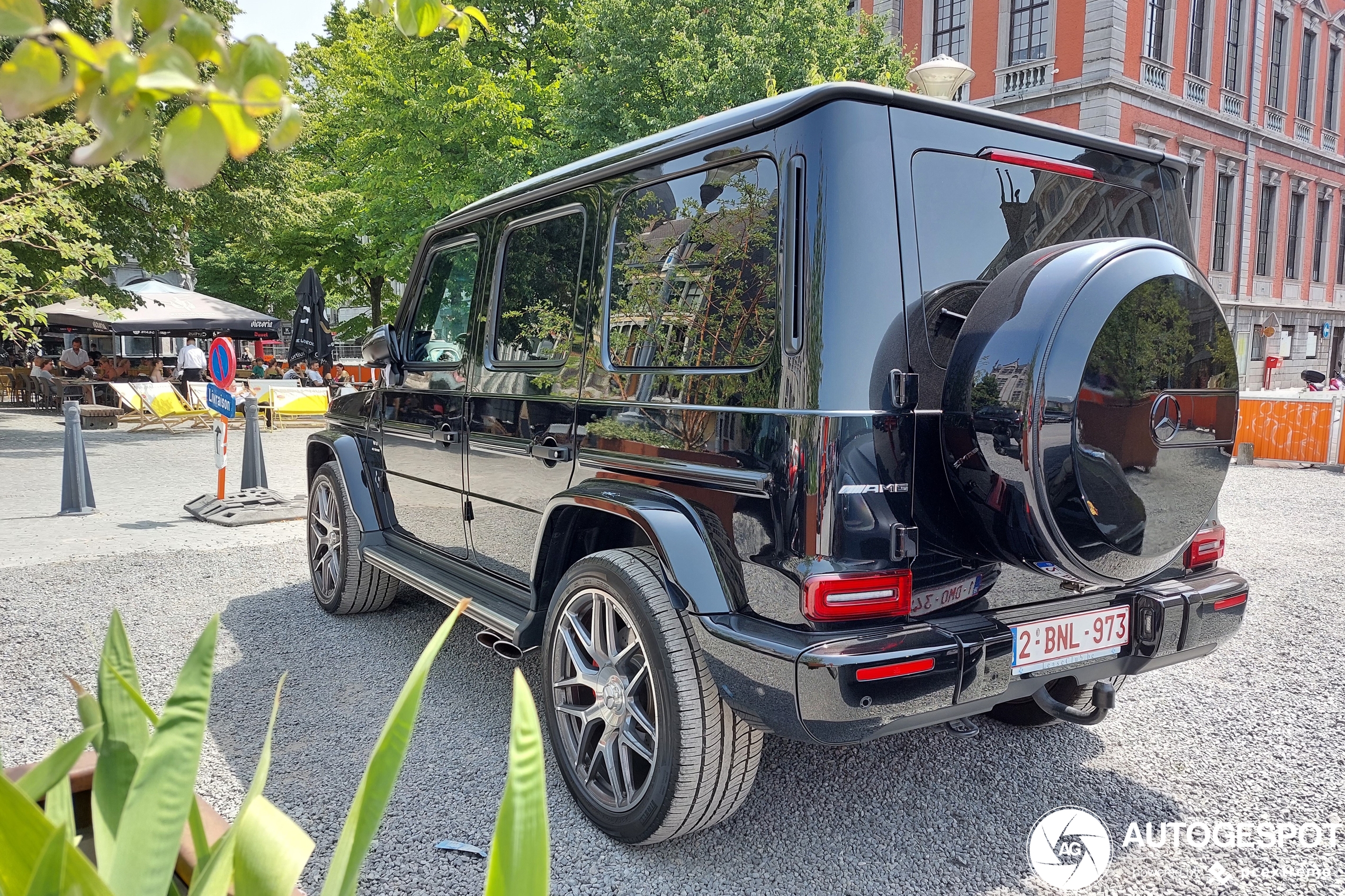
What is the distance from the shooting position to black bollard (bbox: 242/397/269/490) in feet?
28.6

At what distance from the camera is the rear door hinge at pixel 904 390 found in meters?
2.44

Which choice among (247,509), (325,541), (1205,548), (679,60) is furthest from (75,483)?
(679,60)

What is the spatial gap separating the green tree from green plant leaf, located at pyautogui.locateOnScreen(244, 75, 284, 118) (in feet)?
52.5

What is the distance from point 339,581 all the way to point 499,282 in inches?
82.9

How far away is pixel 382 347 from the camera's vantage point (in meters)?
4.61

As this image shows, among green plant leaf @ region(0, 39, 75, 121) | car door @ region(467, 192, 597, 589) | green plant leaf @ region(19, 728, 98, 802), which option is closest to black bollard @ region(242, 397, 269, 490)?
car door @ region(467, 192, 597, 589)

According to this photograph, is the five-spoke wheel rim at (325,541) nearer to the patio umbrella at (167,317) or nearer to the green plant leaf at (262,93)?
the green plant leaf at (262,93)

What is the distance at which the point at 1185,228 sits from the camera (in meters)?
3.33

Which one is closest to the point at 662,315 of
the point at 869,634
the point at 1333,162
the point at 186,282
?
the point at 869,634

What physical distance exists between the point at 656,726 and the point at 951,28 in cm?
2957

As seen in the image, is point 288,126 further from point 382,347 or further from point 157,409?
point 157,409

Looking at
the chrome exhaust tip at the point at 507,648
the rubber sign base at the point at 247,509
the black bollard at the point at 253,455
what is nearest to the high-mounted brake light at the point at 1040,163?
the chrome exhaust tip at the point at 507,648

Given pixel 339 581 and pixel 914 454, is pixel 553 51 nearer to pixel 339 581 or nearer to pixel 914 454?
pixel 339 581

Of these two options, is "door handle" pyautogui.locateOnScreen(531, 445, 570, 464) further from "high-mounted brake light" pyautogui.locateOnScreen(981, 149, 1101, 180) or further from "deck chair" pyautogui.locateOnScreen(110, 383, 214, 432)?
"deck chair" pyautogui.locateOnScreen(110, 383, 214, 432)
